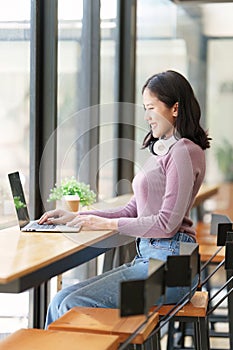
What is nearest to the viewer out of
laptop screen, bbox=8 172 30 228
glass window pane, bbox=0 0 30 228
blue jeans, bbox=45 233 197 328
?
blue jeans, bbox=45 233 197 328

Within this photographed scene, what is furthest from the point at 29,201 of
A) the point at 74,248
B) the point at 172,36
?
the point at 172,36

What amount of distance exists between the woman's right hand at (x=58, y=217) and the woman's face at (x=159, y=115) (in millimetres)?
456

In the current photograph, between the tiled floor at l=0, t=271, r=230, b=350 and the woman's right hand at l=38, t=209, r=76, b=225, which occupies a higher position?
the woman's right hand at l=38, t=209, r=76, b=225

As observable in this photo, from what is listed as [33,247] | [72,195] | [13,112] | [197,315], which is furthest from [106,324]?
[13,112]

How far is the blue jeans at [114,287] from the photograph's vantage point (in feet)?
10.0

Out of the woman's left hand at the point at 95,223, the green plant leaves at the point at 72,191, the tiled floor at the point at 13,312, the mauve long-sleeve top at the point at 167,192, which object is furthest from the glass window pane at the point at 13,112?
the mauve long-sleeve top at the point at 167,192

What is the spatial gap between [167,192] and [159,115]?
0.33 meters

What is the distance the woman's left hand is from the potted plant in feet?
Result: 1.14

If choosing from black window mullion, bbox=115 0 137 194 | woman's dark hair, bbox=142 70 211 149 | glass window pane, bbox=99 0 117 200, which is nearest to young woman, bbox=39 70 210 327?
woman's dark hair, bbox=142 70 211 149

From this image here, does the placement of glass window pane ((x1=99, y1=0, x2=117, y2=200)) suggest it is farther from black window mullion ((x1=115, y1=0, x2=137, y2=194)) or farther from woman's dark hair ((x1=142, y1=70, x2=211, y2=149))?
woman's dark hair ((x1=142, y1=70, x2=211, y2=149))

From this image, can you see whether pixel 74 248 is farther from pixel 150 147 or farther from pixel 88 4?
pixel 88 4

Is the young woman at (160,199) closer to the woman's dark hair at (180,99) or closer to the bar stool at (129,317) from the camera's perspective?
the woman's dark hair at (180,99)

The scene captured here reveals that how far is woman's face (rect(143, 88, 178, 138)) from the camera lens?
3305 millimetres

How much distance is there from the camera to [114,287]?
3080 millimetres
